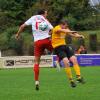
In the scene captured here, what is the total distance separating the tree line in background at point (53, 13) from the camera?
4766cm

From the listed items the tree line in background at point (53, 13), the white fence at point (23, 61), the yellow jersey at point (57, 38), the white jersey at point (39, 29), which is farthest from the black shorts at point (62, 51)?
the tree line in background at point (53, 13)

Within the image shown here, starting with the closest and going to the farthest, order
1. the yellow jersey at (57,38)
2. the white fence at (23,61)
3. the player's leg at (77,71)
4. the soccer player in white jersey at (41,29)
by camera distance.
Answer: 1. the player's leg at (77,71)
2. the soccer player in white jersey at (41,29)
3. the yellow jersey at (57,38)
4. the white fence at (23,61)

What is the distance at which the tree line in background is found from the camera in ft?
156

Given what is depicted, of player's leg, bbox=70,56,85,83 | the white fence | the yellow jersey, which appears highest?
the yellow jersey

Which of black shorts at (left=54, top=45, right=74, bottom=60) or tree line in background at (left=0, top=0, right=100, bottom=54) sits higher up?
black shorts at (left=54, top=45, right=74, bottom=60)

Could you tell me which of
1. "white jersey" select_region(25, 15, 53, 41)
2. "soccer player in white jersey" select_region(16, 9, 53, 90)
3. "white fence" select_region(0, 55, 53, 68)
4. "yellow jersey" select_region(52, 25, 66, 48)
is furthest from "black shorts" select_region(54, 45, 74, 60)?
"white fence" select_region(0, 55, 53, 68)

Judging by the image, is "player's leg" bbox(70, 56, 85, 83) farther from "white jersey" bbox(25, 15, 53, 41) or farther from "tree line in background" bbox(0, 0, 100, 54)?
"tree line in background" bbox(0, 0, 100, 54)

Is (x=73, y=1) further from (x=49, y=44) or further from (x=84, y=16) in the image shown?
(x=49, y=44)

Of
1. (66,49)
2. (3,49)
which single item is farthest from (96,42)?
(66,49)

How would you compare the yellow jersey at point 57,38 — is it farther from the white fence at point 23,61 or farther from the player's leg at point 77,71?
the white fence at point 23,61

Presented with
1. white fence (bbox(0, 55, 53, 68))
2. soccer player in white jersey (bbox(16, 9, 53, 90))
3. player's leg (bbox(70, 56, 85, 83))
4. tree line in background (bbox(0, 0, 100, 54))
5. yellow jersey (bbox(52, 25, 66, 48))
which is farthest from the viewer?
tree line in background (bbox(0, 0, 100, 54))

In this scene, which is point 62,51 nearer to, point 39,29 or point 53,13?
point 39,29

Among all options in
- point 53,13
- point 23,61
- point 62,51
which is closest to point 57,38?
point 62,51

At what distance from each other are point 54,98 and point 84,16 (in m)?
38.8
